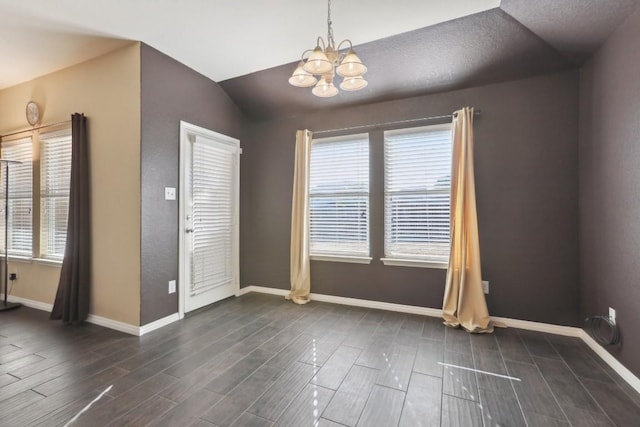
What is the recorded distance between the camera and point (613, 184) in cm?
220

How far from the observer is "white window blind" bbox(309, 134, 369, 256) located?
362 cm

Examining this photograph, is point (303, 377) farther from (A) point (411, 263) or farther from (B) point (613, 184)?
(B) point (613, 184)

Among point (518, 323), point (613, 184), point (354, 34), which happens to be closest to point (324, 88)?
point (354, 34)

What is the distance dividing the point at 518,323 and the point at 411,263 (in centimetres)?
115

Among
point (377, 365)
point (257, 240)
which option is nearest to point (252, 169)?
point (257, 240)

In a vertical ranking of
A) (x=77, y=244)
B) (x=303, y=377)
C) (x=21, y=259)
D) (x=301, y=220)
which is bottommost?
(x=303, y=377)

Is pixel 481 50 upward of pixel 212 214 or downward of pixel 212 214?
upward

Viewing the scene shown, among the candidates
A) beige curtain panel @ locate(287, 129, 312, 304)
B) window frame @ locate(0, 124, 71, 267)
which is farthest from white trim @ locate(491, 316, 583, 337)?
window frame @ locate(0, 124, 71, 267)

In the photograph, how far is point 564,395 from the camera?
1.85 meters

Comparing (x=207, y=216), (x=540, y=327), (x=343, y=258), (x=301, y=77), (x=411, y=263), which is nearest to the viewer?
(x=301, y=77)

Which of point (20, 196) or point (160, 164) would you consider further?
point (20, 196)

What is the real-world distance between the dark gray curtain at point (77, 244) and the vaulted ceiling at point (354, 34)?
33.4 inches

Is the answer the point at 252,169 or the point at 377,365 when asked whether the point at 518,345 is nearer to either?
the point at 377,365

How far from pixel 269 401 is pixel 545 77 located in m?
3.65
